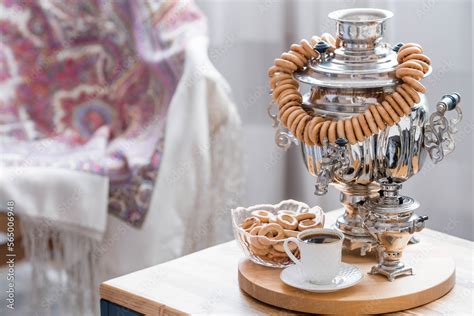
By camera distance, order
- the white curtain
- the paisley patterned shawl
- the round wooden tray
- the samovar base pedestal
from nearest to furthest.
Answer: the round wooden tray, the samovar base pedestal, the white curtain, the paisley patterned shawl

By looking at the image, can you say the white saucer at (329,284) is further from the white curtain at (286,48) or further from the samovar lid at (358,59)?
the white curtain at (286,48)

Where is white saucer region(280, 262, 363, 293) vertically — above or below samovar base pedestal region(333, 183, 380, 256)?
below

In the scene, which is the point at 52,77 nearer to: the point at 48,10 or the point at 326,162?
the point at 48,10

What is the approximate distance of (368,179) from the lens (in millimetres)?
1289

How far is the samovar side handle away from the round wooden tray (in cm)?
17

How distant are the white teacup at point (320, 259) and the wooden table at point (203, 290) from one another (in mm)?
64

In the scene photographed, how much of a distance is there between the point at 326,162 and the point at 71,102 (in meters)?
1.36

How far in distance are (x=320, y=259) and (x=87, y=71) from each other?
4.57 feet

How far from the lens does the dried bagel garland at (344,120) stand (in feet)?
3.99

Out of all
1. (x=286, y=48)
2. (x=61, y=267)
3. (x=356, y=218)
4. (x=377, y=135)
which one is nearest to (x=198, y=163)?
(x=61, y=267)

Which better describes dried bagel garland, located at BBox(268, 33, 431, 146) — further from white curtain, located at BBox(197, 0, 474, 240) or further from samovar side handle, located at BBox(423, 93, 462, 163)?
white curtain, located at BBox(197, 0, 474, 240)

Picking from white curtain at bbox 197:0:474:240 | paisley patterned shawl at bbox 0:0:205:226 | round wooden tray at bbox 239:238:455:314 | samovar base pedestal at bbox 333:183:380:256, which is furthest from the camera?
paisley patterned shawl at bbox 0:0:205:226

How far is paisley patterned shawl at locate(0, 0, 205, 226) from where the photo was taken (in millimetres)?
2338

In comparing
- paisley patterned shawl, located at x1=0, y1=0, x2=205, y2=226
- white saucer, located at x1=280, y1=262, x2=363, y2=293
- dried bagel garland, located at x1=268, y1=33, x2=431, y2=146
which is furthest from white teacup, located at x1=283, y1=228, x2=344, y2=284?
paisley patterned shawl, located at x1=0, y1=0, x2=205, y2=226
